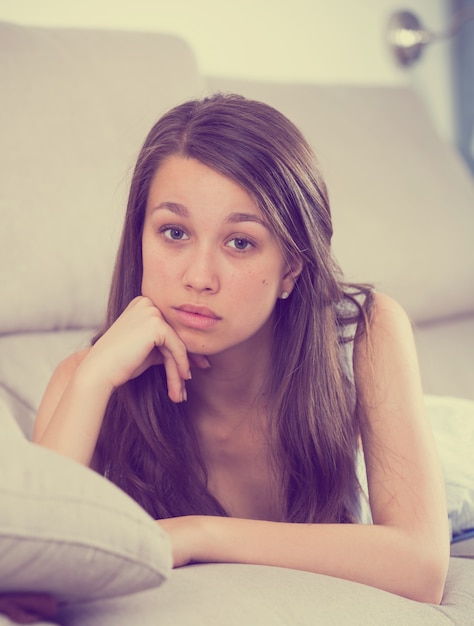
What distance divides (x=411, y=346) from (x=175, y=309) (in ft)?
1.24

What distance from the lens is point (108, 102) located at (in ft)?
5.87

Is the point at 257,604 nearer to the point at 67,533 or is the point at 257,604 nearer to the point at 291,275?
the point at 67,533

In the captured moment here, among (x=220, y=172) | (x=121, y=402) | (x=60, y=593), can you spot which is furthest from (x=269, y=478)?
(x=60, y=593)

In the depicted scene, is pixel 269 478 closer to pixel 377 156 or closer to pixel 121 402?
pixel 121 402

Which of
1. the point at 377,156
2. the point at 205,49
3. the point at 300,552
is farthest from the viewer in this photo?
the point at 205,49

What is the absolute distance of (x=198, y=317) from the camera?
127cm

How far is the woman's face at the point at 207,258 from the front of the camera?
1.25 meters

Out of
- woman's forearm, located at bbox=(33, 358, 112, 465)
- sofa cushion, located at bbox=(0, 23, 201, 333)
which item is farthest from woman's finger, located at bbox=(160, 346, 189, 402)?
sofa cushion, located at bbox=(0, 23, 201, 333)

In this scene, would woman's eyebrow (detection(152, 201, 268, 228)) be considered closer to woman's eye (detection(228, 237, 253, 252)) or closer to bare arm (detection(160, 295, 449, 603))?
woman's eye (detection(228, 237, 253, 252))

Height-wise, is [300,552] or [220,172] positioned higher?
[220,172]

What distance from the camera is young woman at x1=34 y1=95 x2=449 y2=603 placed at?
1.18 metres

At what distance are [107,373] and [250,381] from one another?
1.04 ft

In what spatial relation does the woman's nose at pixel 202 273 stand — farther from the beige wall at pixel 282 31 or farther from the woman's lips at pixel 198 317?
the beige wall at pixel 282 31

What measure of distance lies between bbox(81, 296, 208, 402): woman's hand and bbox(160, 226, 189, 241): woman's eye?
10cm
